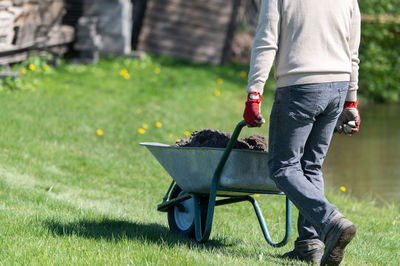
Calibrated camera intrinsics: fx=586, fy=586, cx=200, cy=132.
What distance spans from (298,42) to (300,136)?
0.51m

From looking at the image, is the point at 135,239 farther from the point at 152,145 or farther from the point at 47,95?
the point at 47,95

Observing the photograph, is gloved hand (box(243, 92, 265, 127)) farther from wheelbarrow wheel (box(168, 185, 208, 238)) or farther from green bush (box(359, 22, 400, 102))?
green bush (box(359, 22, 400, 102))

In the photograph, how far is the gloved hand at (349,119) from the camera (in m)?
3.59

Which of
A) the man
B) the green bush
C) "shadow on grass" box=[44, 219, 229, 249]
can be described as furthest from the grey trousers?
the green bush

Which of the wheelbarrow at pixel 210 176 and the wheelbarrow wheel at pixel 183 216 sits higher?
the wheelbarrow at pixel 210 176

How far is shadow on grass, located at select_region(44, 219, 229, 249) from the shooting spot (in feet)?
11.8

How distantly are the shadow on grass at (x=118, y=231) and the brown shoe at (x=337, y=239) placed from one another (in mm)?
843

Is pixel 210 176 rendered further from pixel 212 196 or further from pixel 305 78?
pixel 305 78

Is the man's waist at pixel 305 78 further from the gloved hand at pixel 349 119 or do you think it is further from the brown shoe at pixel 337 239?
the brown shoe at pixel 337 239

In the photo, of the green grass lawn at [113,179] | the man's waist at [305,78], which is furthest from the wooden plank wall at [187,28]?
the man's waist at [305,78]

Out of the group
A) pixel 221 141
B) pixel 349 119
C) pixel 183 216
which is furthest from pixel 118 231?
pixel 349 119

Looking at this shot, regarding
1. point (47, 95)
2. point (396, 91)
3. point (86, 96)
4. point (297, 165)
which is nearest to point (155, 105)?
point (86, 96)

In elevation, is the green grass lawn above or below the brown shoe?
below

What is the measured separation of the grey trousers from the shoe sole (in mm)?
126
